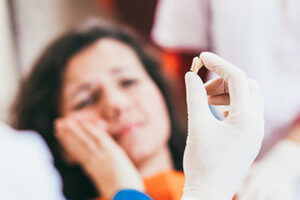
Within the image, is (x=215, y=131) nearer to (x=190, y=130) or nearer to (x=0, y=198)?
(x=190, y=130)

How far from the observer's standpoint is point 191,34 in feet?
3.03

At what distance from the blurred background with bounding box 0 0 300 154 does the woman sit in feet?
0.48

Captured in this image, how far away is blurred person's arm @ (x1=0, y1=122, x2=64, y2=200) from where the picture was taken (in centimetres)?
77

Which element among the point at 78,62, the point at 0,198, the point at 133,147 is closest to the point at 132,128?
the point at 133,147

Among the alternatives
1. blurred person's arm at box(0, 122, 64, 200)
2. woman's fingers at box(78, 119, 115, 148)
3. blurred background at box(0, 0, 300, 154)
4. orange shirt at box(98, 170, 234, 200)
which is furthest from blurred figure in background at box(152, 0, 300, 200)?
blurred person's arm at box(0, 122, 64, 200)

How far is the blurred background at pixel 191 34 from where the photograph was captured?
2.28 feet

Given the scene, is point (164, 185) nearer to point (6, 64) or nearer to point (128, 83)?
point (128, 83)

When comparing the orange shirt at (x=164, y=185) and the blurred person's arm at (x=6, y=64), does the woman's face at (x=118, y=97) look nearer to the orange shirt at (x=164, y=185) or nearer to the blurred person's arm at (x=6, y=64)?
the orange shirt at (x=164, y=185)

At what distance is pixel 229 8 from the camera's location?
2.27ft

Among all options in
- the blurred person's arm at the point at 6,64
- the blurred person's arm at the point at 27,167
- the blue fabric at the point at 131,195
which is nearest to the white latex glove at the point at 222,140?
the blue fabric at the point at 131,195

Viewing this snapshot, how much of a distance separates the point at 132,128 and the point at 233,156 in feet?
1.19

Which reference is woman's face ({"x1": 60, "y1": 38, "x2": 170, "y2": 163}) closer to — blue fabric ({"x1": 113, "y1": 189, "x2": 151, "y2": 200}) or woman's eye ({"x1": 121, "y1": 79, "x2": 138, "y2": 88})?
woman's eye ({"x1": 121, "y1": 79, "x2": 138, "y2": 88})

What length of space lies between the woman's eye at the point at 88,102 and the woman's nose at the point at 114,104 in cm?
3

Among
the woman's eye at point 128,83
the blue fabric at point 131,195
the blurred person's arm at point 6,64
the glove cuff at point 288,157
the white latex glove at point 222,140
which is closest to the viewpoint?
the white latex glove at point 222,140
